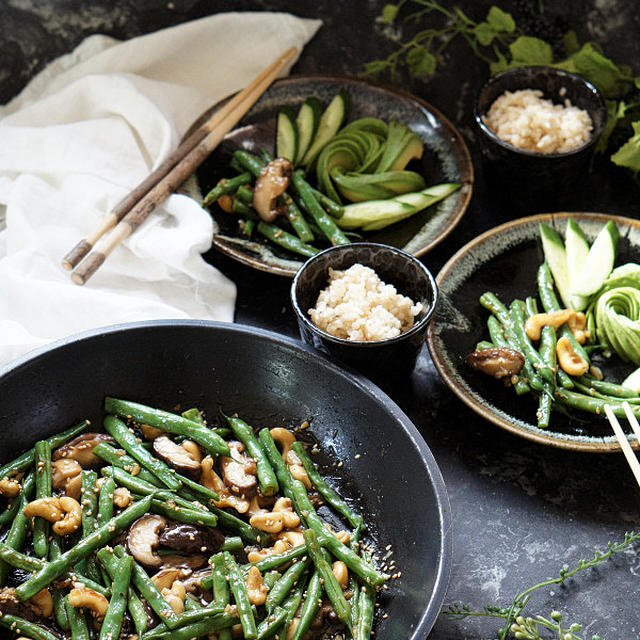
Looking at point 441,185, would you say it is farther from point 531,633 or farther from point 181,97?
point 531,633

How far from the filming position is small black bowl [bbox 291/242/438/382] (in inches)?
102

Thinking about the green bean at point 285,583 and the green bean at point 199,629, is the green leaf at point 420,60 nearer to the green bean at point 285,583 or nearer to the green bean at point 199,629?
the green bean at point 285,583

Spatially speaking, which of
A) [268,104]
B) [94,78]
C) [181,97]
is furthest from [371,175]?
[94,78]

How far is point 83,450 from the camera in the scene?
252 cm

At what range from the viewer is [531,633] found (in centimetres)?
221

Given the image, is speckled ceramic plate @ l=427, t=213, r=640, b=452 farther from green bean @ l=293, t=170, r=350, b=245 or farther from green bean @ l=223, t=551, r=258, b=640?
green bean @ l=223, t=551, r=258, b=640

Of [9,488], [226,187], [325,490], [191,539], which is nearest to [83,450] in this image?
[9,488]

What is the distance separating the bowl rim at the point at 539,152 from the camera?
3.14 meters

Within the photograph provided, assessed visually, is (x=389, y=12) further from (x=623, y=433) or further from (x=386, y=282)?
(x=623, y=433)

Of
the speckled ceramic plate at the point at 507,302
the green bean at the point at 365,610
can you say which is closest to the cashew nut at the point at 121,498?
the green bean at the point at 365,610

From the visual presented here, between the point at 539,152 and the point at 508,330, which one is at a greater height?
the point at 539,152

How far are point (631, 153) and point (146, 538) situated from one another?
7.94 ft

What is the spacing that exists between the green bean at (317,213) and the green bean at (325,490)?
0.91m

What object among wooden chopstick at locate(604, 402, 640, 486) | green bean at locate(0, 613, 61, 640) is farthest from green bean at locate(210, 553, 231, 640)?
wooden chopstick at locate(604, 402, 640, 486)
